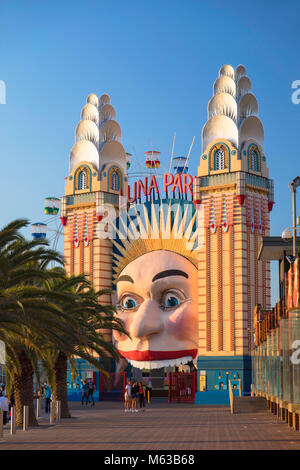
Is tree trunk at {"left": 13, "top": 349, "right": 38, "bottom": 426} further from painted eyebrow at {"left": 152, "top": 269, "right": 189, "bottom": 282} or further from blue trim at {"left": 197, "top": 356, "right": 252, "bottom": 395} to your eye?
painted eyebrow at {"left": 152, "top": 269, "right": 189, "bottom": 282}

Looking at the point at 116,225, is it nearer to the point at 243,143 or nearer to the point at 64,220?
the point at 64,220

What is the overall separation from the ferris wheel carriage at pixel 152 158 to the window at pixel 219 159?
8.94m

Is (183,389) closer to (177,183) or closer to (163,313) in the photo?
(163,313)

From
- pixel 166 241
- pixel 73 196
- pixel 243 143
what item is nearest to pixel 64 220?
pixel 73 196

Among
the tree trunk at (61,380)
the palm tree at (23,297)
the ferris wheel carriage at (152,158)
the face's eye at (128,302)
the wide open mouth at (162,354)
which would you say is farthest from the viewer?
the ferris wheel carriage at (152,158)

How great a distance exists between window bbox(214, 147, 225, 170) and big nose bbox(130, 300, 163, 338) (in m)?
9.03

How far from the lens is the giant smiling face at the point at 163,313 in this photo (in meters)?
46.1

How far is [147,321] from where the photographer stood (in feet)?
150

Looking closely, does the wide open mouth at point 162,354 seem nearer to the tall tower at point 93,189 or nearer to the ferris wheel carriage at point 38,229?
the tall tower at point 93,189

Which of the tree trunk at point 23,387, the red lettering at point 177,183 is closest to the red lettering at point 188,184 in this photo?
the red lettering at point 177,183

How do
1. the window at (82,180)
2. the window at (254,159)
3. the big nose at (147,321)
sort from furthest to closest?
the window at (82,180), the window at (254,159), the big nose at (147,321)

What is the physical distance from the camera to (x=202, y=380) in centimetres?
4491

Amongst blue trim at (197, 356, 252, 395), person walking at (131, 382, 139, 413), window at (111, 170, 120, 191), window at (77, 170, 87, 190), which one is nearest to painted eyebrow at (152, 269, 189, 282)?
blue trim at (197, 356, 252, 395)

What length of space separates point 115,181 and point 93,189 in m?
1.89
